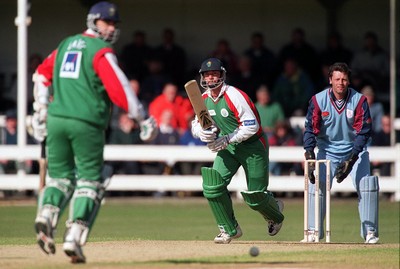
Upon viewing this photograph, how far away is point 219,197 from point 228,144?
61 centimetres

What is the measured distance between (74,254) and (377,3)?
16401 mm

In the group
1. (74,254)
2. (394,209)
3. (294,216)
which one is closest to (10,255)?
(74,254)

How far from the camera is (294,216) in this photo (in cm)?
1817

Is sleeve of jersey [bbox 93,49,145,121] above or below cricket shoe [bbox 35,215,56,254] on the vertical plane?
above

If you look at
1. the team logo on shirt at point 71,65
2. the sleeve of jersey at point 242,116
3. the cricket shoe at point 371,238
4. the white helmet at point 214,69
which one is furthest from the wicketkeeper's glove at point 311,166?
the team logo on shirt at point 71,65

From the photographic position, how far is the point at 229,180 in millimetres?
12945

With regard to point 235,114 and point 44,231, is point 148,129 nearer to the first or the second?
point 44,231

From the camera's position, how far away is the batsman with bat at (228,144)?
41.5 ft

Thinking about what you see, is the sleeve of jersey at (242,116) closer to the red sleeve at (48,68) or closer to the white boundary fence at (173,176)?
the red sleeve at (48,68)

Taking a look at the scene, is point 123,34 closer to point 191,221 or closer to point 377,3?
point 377,3

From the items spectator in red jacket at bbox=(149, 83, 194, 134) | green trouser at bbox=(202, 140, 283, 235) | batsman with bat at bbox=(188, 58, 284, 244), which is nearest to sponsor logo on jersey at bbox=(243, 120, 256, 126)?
batsman with bat at bbox=(188, 58, 284, 244)

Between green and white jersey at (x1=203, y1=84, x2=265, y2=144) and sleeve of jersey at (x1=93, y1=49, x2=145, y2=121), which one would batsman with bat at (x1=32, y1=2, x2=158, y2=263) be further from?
green and white jersey at (x1=203, y1=84, x2=265, y2=144)

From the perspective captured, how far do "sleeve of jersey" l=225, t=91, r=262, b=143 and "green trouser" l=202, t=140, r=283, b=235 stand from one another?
293 mm

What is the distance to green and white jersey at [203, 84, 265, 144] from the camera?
12.6 meters
